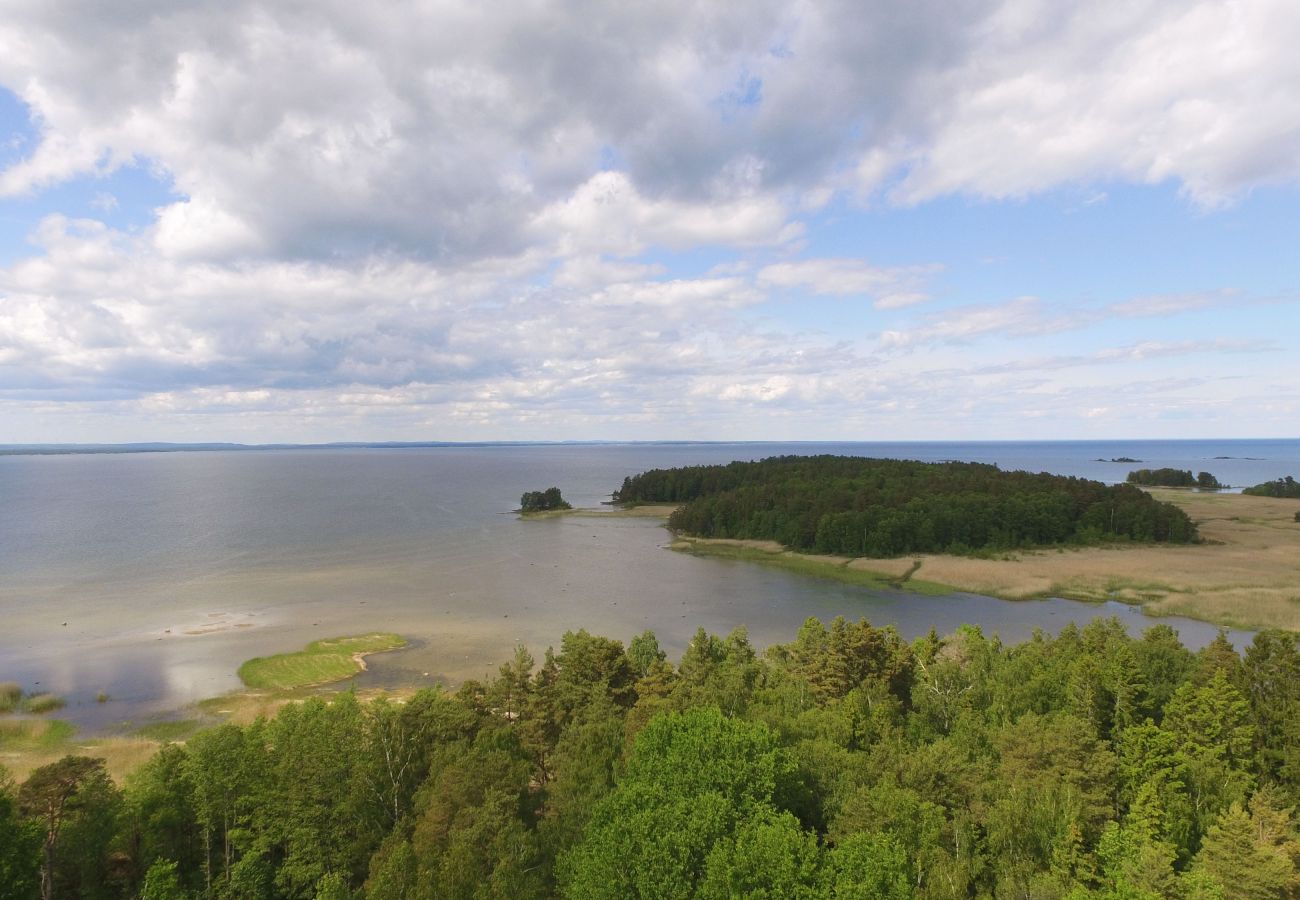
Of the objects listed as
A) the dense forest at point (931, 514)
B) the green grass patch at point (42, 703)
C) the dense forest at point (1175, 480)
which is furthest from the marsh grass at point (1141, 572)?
the dense forest at point (1175, 480)

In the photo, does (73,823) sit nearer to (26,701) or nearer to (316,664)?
(316,664)

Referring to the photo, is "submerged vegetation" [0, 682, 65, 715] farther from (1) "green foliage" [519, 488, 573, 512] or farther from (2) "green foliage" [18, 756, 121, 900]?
(1) "green foliage" [519, 488, 573, 512]

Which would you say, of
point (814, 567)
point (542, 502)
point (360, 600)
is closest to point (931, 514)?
point (814, 567)

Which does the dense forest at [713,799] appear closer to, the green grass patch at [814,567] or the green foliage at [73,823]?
the green foliage at [73,823]

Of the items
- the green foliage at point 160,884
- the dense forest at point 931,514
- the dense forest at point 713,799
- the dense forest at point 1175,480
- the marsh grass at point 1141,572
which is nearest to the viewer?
the dense forest at point 713,799

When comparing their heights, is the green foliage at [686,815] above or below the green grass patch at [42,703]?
above
